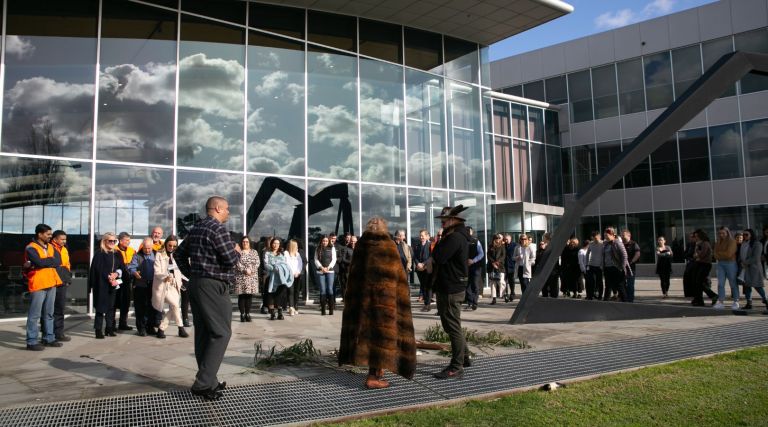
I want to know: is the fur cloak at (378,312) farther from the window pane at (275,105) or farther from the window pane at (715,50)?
the window pane at (715,50)

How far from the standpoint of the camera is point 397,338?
559 cm

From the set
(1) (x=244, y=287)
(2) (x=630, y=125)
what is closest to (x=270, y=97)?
(1) (x=244, y=287)

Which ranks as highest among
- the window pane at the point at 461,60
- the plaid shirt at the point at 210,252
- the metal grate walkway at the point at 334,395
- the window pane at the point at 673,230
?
the window pane at the point at 461,60

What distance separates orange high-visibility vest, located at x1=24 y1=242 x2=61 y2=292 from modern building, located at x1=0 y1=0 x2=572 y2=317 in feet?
11.6

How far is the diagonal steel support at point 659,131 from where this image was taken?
9.53 meters

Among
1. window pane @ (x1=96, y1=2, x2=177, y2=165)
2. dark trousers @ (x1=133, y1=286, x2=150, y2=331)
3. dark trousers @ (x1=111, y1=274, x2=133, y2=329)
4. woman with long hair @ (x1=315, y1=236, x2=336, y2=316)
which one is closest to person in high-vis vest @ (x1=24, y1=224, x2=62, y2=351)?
dark trousers @ (x1=111, y1=274, x2=133, y2=329)

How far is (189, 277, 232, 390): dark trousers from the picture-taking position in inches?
200

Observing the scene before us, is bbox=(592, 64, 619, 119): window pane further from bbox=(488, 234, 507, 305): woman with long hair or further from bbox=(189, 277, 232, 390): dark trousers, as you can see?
bbox=(189, 277, 232, 390): dark trousers

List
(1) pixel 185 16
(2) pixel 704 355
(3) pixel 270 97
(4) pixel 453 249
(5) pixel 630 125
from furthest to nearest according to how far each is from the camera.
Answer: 1. (5) pixel 630 125
2. (3) pixel 270 97
3. (1) pixel 185 16
4. (2) pixel 704 355
5. (4) pixel 453 249

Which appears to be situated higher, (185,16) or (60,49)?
(185,16)

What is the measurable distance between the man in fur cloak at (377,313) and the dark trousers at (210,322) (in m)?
1.18

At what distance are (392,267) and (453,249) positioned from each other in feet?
2.63

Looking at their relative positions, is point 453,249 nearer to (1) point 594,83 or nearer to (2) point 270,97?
(2) point 270,97

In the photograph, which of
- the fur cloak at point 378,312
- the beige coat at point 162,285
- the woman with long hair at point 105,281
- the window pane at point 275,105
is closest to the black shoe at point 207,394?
the fur cloak at point 378,312
